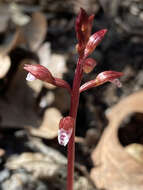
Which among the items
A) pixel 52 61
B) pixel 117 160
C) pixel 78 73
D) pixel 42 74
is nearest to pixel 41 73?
pixel 42 74

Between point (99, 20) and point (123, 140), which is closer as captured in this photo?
point (123, 140)

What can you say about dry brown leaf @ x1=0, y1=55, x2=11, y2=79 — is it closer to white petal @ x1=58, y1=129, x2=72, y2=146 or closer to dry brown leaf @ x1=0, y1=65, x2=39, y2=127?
dry brown leaf @ x1=0, y1=65, x2=39, y2=127

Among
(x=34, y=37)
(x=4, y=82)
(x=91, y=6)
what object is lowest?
(x=4, y=82)

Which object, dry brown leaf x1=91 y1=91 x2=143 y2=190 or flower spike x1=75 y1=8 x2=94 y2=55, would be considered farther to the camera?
dry brown leaf x1=91 y1=91 x2=143 y2=190

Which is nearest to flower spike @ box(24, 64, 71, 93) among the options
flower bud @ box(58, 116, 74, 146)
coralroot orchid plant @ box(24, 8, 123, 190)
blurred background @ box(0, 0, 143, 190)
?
coralroot orchid plant @ box(24, 8, 123, 190)

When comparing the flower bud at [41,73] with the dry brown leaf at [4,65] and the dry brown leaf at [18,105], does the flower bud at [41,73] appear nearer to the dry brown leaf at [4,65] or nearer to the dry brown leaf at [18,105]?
Answer: the dry brown leaf at [4,65]

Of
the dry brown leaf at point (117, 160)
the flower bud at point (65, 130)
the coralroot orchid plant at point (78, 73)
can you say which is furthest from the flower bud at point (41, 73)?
the dry brown leaf at point (117, 160)

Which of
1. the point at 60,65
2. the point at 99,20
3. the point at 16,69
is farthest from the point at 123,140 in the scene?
the point at 99,20

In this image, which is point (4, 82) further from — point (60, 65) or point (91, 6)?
point (91, 6)
